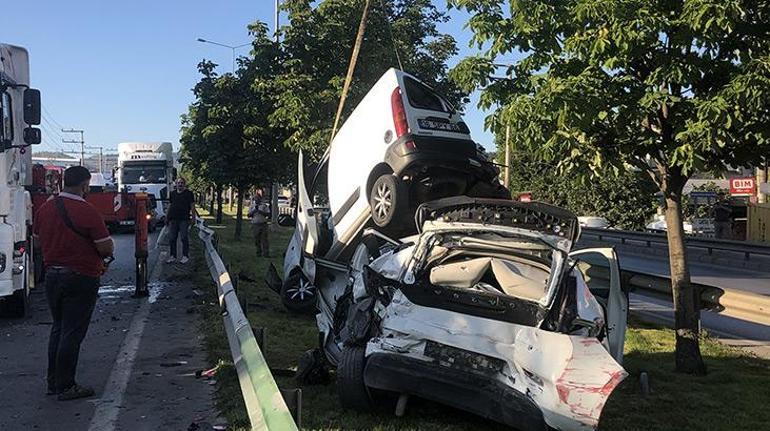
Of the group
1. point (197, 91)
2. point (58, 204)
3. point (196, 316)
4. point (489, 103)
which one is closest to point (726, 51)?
point (489, 103)

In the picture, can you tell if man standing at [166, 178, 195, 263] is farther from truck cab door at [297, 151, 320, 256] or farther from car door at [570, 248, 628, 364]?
car door at [570, 248, 628, 364]

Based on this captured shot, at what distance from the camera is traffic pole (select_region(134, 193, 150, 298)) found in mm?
10234

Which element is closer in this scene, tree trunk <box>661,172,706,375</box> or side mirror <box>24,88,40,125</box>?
tree trunk <box>661,172,706,375</box>

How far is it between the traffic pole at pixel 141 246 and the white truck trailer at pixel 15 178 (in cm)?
143

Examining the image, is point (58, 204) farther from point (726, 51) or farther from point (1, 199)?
point (726, 51)

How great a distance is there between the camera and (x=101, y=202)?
71.3ft

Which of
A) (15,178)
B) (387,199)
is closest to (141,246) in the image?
(15,178)

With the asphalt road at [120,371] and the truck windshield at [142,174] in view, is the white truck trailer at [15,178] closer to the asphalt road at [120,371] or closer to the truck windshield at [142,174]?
the asphalt road at [120,371]

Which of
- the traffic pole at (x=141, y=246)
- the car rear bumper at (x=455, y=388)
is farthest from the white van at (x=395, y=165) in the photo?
the traffic pole at (x=141, y=246)

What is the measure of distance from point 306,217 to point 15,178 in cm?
386

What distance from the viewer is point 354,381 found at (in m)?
4.62

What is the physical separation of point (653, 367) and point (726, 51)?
9.55 feet

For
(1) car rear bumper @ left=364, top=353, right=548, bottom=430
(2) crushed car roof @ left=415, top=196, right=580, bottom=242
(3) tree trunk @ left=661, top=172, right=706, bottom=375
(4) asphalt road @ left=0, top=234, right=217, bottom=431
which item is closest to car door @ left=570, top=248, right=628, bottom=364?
(2) crushed car roof @ left=415, top=196, right=580, bottom=242

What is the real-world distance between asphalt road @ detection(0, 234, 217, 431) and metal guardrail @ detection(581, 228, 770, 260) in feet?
39.8
